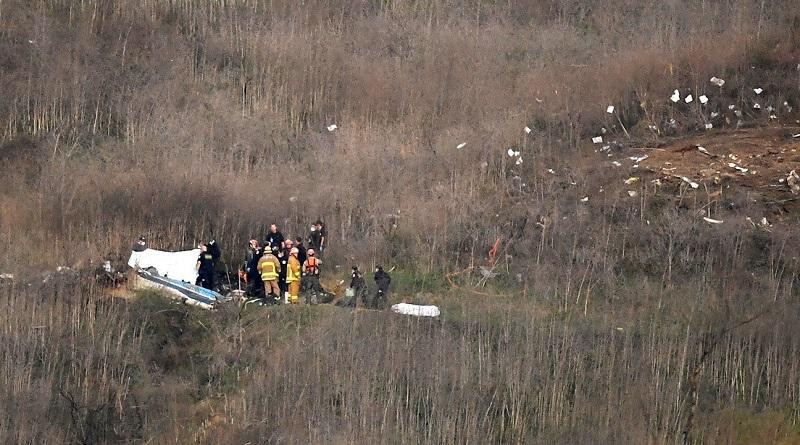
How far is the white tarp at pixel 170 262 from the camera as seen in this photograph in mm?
20406

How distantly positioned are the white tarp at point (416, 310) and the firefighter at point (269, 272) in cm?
177

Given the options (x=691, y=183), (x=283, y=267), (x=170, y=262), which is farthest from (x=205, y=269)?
(x=691, y=183)

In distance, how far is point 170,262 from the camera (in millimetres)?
20547

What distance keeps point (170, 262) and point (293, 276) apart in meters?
2.08

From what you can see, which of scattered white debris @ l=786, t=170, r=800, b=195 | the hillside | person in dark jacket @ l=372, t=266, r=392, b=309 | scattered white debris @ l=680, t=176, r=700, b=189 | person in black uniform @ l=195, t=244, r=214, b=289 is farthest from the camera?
scattered white debris @ l=680, t=176, r=700, b=189

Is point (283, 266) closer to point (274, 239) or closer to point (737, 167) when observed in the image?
point (274, 239)

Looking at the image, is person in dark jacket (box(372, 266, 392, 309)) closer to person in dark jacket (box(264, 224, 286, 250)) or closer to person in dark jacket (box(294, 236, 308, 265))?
person in dark jacket (box(294, 236, 308, 265))

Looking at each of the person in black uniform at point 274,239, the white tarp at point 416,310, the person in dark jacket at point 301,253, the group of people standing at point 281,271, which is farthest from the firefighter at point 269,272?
the white tarp at point 416,310

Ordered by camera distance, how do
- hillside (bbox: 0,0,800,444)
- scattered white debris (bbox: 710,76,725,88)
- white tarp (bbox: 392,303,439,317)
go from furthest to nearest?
1. scattered white debris (bbox: 710,76,725,88)
2. white tarp (bbox: 392,303,439,317)
3. hillside (bbox: 0,0,800,444)

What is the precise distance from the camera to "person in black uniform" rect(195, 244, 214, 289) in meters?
20.1

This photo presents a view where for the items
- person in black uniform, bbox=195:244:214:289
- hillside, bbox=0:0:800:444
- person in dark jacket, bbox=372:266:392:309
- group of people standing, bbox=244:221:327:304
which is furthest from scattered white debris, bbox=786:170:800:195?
person in black uniform, bbox=195:244:214:289

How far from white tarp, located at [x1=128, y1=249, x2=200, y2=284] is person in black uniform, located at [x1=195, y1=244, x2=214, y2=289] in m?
0.16

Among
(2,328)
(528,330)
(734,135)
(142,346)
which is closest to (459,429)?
(528,330)

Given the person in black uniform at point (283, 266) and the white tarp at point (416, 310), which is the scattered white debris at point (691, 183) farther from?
the person in black uniform at point (283, 266)
